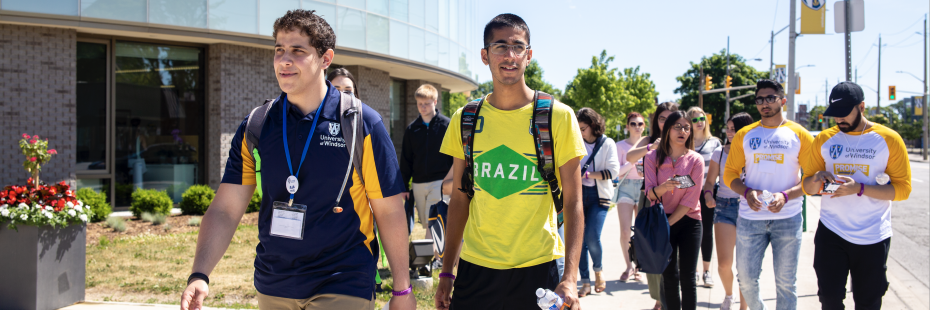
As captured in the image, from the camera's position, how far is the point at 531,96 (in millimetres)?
2691

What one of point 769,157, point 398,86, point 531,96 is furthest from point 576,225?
point 398,86

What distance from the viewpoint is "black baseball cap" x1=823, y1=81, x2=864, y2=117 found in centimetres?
385

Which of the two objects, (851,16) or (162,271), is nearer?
(162,271)

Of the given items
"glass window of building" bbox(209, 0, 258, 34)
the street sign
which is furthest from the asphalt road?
"glass window of building" bbox(209, 0, 258, 34)

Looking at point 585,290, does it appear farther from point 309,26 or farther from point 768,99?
point 309,26

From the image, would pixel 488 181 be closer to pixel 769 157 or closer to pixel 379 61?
pixel 769 157

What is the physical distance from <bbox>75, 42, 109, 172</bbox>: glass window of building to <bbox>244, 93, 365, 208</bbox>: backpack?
1208 centimetres

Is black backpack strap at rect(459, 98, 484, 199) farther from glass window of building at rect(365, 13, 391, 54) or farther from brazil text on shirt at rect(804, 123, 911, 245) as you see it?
glass window of building at rect(365, 13, 391, 54)

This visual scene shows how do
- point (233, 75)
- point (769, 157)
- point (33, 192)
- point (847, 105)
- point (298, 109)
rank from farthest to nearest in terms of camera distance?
point (233, 75) < point (33, 192) < point (769, 157) < point (847, 105) < point (298, 109)

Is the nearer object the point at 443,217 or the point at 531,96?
the point at 531,96

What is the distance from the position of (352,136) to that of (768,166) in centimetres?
334

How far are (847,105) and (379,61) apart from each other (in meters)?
13.1

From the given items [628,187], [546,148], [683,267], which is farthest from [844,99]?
[628,187]

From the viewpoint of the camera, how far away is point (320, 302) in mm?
2275
